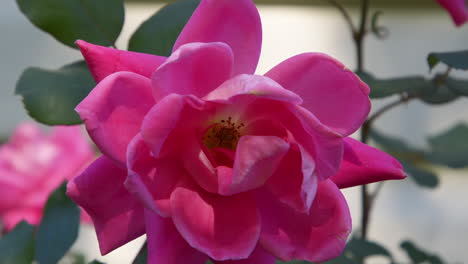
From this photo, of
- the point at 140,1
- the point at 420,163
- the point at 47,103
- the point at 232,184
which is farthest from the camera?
the point at 140,1

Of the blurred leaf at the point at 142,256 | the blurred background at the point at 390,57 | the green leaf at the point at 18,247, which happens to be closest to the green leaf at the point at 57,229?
the green leaf at the point at 18,247

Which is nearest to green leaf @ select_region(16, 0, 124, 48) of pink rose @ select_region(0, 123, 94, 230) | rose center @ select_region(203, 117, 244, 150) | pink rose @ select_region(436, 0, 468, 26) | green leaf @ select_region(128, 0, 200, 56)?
green leaf @ select_region(128, 0, 200, 56)

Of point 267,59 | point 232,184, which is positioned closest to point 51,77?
point 232,184

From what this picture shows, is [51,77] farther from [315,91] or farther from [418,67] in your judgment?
[418,67]

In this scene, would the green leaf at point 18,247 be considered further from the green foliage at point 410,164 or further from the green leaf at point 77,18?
the green foliage at point 410,164

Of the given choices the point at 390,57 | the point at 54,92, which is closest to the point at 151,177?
the point at 54,92

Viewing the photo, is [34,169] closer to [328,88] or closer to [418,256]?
[418,256]

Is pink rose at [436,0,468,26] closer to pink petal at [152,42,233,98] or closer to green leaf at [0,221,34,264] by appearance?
pink petal at [152,42,233,98]
